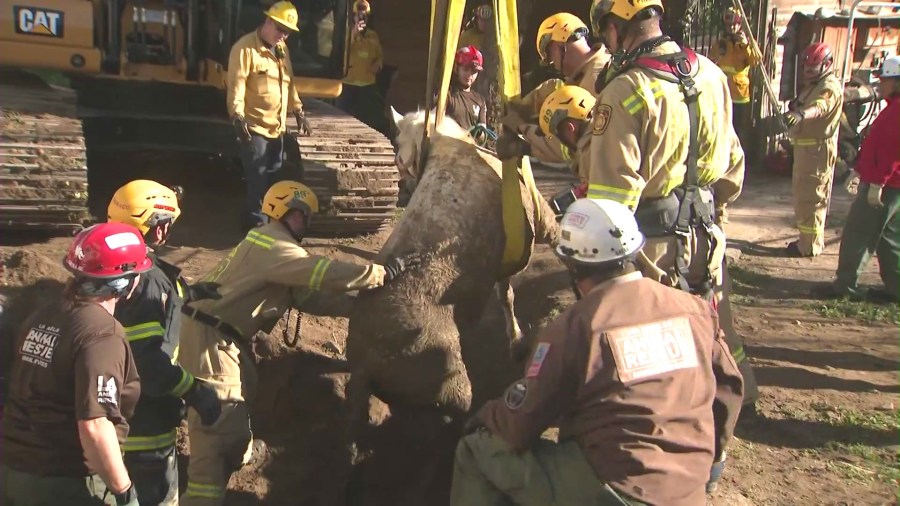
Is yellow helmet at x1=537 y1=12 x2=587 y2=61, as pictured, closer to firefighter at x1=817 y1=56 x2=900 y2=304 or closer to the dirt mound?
firefighter at x1=817 y1=56 x2=900 y2=304

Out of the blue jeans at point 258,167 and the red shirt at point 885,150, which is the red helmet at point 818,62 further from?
the blue jeans at point 258,167

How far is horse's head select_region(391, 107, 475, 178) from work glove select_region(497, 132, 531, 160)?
1.54 feet

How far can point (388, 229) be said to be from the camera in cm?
877

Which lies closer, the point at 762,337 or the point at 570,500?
the point at 570,500

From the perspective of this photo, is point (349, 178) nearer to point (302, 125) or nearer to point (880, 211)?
point (302, 125)

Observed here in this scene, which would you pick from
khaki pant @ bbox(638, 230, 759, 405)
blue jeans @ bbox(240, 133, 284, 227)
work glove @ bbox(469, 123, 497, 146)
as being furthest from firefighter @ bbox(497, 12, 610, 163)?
blue jeans @ bbox(240, 133, 284, 227)

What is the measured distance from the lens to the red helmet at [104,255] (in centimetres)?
325

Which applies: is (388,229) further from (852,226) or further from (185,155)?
(852,226)

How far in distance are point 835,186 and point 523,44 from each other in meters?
5.55

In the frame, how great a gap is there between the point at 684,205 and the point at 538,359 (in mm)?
1630

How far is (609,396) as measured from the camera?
304cm

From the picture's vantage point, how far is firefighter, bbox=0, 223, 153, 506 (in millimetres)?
3070

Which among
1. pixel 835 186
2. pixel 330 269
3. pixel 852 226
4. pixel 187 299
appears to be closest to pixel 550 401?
pixel 330 269

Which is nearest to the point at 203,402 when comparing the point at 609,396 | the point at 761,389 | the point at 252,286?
the point at 252,286
